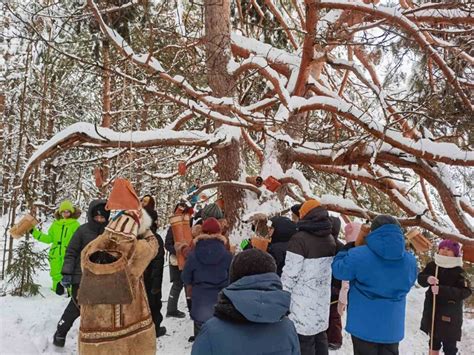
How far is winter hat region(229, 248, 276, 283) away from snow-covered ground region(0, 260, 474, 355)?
3258mm

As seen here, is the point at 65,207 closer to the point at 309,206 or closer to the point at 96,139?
the point at 96,139

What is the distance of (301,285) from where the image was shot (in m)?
4.00

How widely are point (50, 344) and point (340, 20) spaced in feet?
18.3

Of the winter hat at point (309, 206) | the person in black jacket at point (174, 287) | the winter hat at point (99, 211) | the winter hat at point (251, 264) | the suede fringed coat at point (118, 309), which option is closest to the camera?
the winter hat at point (251, 264)

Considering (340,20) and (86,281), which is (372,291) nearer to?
(86,281)

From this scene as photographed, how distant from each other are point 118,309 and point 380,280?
2.23 metres

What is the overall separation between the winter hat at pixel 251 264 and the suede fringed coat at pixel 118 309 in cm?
145

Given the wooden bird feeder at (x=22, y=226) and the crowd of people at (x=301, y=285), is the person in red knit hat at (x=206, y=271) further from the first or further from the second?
the wooden bird feeder at (x=22, y=226)

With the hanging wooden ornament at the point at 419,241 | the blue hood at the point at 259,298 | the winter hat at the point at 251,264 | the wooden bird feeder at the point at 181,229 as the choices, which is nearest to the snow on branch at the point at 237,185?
the wooden bird feeder at the point at 181,229

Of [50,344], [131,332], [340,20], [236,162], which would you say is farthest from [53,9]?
[131,332]

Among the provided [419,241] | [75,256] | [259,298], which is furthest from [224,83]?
[259,298]

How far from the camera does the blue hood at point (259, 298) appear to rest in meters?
1.93

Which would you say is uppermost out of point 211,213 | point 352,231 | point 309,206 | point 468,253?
point 309,206

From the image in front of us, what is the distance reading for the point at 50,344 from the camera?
480 centimetres
